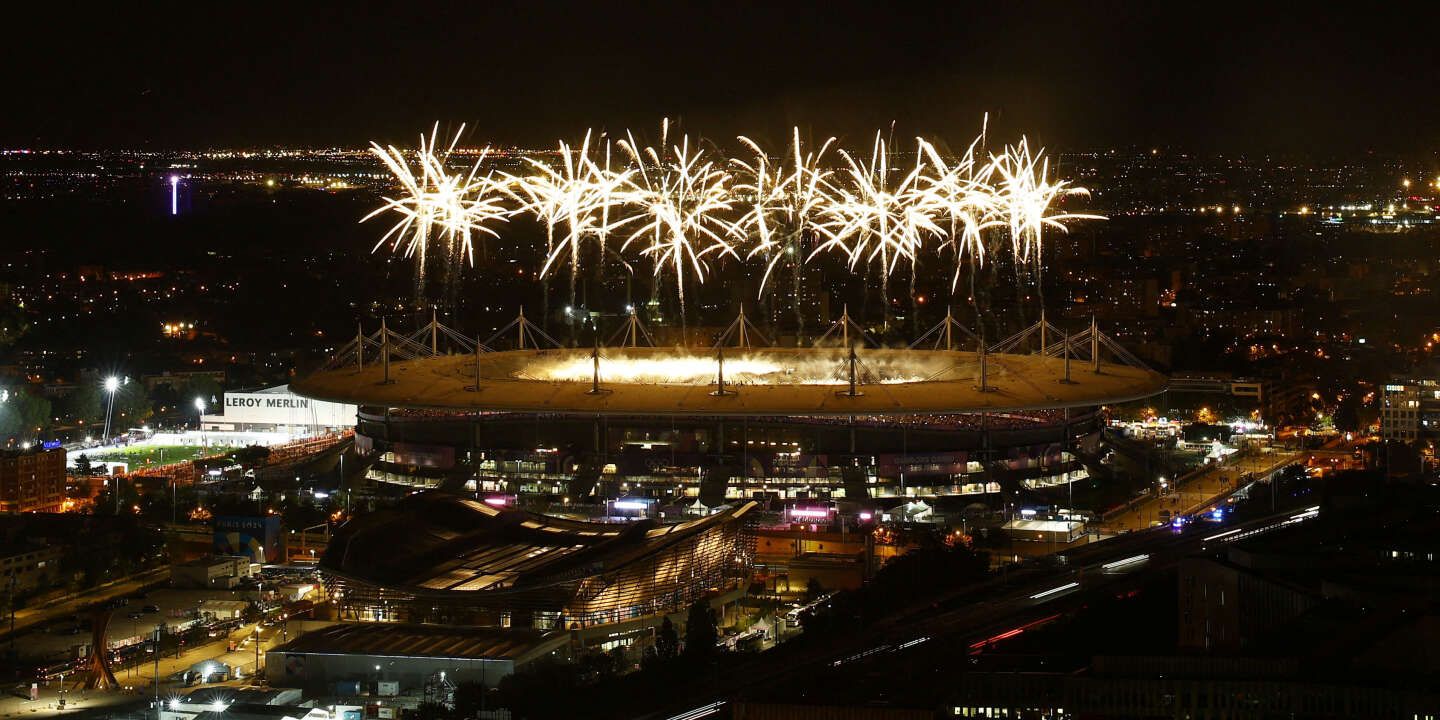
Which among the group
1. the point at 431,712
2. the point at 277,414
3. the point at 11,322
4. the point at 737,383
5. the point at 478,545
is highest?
the point at 11,322

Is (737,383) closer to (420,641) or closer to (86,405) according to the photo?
(420,641)

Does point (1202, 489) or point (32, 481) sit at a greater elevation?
point (32, 481)

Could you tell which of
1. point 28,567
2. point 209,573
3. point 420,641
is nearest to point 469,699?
point 420,641

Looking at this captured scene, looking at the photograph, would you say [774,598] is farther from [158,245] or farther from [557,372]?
[158,245]

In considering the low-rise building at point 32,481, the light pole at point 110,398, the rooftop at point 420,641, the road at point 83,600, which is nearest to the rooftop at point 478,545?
the rooftop at point 420,641

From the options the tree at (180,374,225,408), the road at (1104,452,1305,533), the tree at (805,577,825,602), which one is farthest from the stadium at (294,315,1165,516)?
the tree at (180,374,225,408)

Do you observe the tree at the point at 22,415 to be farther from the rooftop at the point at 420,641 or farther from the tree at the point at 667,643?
the tree at the point at 667,643

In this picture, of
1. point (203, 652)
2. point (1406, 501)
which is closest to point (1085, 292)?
point (1406, 501)
